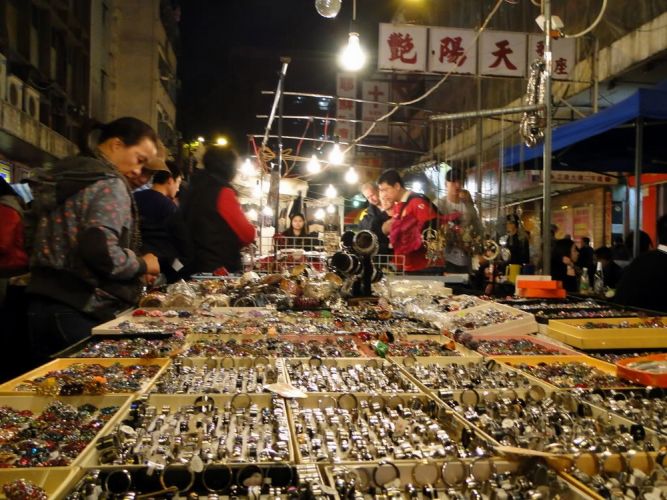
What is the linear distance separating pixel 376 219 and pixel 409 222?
69cm

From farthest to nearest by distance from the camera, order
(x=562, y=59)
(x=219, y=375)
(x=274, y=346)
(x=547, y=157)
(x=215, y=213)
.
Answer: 1. (x=562, y=59)
2. (x=547, y=157)
3. (x=215, y=213)
4. (x=274, y=346)
5. (x=219, y=375)

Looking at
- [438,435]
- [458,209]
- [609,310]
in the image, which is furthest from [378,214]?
[438,435]

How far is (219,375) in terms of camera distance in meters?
2.28

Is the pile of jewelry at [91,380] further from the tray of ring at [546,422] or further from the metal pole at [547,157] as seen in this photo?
the metal pole at [547,157]

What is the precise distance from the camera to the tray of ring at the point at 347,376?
6.95ft

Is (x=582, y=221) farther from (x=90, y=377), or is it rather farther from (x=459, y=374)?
(x=90, y=377)

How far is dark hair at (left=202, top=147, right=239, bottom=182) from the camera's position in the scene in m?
4.33

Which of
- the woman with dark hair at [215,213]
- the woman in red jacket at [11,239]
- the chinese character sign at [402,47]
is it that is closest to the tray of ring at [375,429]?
the woman in red jacket at [11,239]

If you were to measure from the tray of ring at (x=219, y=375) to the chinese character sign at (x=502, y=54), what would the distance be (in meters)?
6.45

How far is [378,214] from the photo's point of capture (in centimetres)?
732

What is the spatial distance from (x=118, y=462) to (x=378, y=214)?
6095mm

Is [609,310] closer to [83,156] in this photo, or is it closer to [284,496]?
[284,496]

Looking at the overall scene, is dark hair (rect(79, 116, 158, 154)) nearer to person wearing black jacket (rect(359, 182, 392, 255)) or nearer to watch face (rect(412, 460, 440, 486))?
watch face (rect(412, 460, 440, 486))

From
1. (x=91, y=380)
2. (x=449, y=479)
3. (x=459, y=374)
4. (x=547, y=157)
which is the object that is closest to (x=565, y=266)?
(x=547, y=157)
